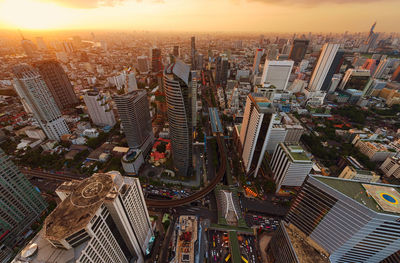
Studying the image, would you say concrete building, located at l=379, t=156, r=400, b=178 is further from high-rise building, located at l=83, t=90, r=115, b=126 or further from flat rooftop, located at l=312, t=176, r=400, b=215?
high-rise building, located at l=83, t=90, r=115, b=126

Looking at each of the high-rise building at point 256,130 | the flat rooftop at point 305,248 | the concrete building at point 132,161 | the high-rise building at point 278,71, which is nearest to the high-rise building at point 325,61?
the high-rise building at point 278,71

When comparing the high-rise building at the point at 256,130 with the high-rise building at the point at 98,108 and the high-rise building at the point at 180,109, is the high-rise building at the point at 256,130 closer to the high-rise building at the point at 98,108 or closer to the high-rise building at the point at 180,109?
the high-rise building at the point at 180,109

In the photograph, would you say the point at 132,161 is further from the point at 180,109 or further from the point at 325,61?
the point at 325,61

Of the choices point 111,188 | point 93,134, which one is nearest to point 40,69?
point 93,134

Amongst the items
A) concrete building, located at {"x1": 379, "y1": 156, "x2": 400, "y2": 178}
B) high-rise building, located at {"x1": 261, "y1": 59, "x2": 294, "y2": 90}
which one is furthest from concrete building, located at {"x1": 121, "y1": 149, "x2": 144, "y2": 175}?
concrete building, located at {"x1": 379, "y1": 156, "x2": 400, "y2": 178}

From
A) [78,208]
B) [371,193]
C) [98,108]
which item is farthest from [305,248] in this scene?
[98,108]

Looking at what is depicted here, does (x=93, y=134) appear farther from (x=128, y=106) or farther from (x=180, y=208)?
(x=180, y=208)

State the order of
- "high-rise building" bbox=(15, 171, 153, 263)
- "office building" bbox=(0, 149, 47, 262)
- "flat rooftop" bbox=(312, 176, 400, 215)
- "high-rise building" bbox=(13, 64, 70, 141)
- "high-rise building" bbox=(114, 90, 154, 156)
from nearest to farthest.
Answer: "high-rise building" bbox=(15, 171, 153, 263)
"flat rooftop" bbox=(312, 176, 400, 215)
"office building" bbox=(0, 149, 47, 262)
"high-rise building" bbox=(114, 90, 154, 156)
"high-rise building" bbox=(13, 64, 70, 141)
